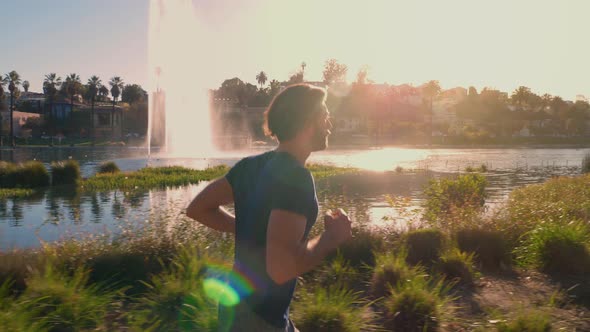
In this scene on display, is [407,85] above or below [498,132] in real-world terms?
above

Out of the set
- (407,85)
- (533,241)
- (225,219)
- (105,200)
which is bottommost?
(105,200)

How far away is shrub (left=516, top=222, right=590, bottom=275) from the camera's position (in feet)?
25.5

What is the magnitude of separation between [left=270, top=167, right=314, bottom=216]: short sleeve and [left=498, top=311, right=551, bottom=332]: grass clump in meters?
3.38

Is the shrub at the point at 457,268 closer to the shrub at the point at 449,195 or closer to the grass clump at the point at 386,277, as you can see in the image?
the grass clump at the point at 386,277

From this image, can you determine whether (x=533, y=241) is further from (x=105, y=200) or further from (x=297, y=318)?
(x=105, y=200)

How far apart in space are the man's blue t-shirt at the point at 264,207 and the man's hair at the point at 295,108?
117 millimetres

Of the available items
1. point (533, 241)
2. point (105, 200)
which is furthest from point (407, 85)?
point (533, 241)

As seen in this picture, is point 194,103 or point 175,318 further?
point 194,103

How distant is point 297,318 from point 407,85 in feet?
542

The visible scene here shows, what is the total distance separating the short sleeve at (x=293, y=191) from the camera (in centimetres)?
222

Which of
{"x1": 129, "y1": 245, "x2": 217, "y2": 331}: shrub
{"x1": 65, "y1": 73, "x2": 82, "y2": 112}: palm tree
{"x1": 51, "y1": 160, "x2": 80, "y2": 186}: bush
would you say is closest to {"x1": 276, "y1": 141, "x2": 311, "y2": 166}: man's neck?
{"x1": 129, "y1": 245, "x2": 217, "y2": 331}: shrub

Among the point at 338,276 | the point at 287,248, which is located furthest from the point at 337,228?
the point at 338,276

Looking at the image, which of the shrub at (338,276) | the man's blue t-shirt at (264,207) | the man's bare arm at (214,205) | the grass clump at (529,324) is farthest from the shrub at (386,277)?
the man's blue t-shirt at (264,207)

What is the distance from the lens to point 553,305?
5.89 metres
